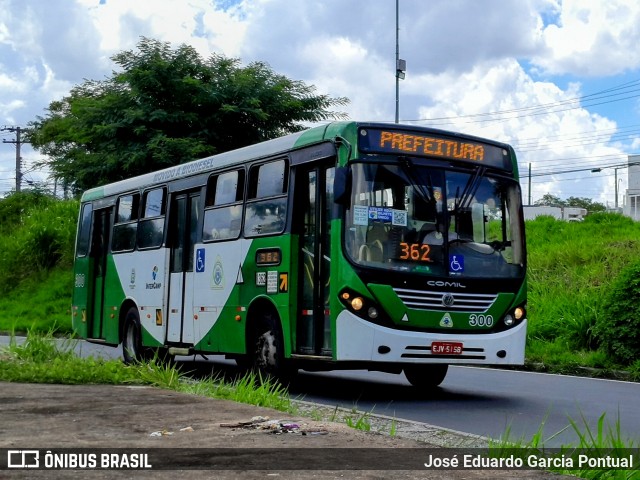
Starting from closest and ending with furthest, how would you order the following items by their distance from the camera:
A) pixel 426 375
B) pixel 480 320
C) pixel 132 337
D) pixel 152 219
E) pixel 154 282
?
pixel 480 320 → pixel 426 375 → pixel 154 282 → pixel 152 219 → pixel 132 337

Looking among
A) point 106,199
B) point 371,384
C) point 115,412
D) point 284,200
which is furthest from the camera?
point 106,199

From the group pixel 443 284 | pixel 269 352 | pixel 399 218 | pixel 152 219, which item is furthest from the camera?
pixel 152 219

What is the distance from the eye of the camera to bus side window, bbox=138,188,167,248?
17.1 m

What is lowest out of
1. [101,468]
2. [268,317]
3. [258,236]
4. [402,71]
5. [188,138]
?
[101,468]

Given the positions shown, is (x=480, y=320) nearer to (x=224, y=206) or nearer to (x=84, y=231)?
(x=224, y=206)

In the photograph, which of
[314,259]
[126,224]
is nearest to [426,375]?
[314,259]

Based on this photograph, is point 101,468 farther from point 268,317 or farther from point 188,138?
point 188,138

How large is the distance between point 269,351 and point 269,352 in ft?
0.05

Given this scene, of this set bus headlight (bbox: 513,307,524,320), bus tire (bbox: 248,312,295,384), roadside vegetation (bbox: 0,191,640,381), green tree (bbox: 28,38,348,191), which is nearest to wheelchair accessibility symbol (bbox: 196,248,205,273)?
bus tire (bbox: 248,312,295,384)

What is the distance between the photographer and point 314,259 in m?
12.7

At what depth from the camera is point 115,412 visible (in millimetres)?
8789

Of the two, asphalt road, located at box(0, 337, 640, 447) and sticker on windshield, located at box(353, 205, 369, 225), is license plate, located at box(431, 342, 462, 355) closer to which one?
asphalt road, located at box(0, 337, 640, 447)

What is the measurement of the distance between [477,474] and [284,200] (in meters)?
7.56

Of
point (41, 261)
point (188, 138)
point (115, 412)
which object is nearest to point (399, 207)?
point (115, 412)
